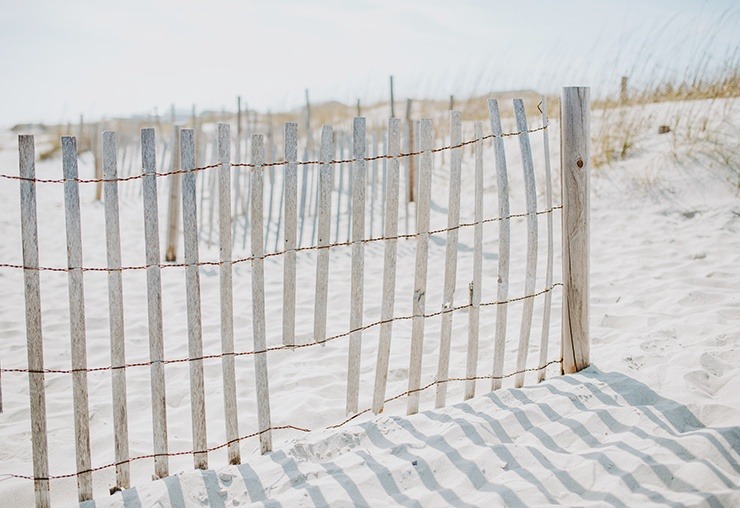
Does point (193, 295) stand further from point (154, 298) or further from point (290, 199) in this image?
point (290, 199)

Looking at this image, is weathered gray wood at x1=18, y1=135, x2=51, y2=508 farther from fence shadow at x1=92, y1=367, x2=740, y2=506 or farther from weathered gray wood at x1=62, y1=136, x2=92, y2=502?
fence shadow at x1=92, y1=367, x2=740, y2=506

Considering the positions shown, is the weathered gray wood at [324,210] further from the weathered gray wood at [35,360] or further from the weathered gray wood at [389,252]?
the weathered gray wood at [35,360]

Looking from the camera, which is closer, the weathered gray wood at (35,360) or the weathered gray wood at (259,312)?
the weathered gray wood at (35,360)

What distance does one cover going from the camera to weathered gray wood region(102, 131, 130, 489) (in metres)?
2.29

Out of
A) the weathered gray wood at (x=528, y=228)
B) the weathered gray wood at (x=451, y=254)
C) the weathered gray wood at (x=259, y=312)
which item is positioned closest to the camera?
the weathered gray wood at (x=259, y=312)

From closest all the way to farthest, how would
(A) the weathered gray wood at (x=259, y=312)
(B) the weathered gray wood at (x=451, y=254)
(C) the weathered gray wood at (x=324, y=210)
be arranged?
1. (A) the weathered gray wood at (x=259, y=312)
2. (C) the weathered gray wood at (x=324, y=210)
3. (B) the weathered gray wood at (x=451, y=254)

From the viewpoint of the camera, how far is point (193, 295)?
2.43 m

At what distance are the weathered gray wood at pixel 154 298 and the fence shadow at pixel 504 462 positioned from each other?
167 mm

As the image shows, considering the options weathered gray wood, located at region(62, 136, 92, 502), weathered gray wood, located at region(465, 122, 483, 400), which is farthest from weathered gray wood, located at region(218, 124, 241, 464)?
weathered gray wood, located at region(465, 122, 483, 400)

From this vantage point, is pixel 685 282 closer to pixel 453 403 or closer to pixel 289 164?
pixel 453 403

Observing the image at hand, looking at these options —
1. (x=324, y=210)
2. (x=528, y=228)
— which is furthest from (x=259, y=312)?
(x=528, y=228)

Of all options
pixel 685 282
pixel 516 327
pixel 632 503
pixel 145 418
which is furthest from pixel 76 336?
pixel 685 282

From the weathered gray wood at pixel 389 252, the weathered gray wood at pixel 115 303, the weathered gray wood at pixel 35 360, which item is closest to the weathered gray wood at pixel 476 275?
the weathered gray wood at pixel 389 252

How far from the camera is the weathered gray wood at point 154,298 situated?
2.32m
